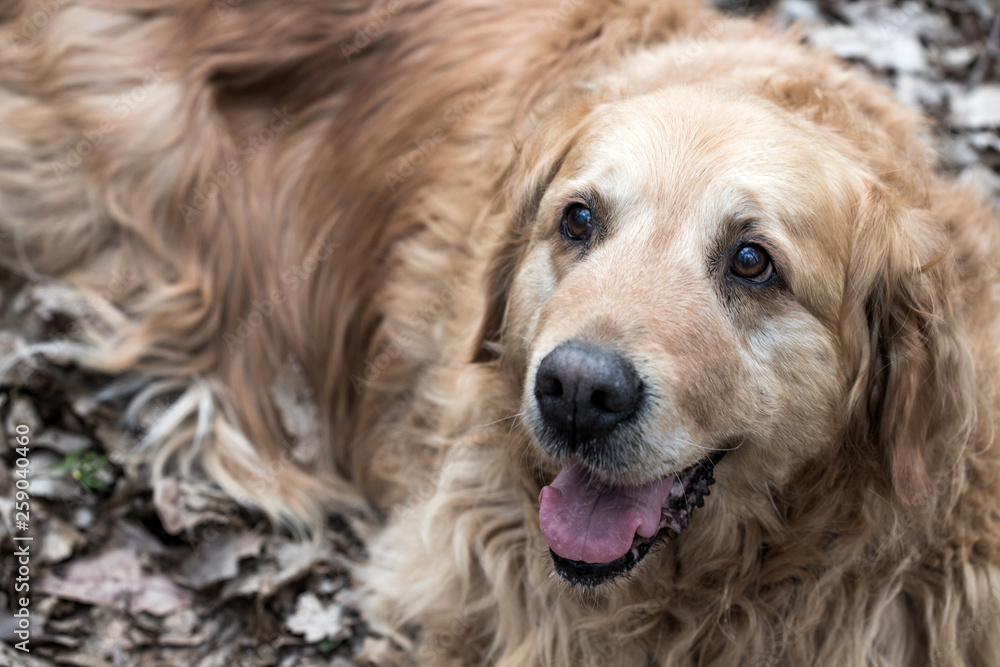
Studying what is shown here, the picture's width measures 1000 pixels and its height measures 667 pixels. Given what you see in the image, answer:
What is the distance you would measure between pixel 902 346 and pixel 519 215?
1.21 metres

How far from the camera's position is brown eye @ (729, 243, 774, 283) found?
2.46 m

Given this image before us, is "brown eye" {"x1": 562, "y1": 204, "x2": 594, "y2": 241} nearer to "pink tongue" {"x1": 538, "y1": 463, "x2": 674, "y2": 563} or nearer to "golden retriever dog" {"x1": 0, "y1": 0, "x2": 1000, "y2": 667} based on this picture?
"golden retriever dog" {"x1": 0, "y1": 0, "x2": 1000, "y2": 667}

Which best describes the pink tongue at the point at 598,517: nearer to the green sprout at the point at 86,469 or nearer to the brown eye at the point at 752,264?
the brown eye at the point at 752,264

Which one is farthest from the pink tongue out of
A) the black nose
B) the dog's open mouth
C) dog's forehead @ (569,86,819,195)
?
dog's forehead @ (569,86,819,195)

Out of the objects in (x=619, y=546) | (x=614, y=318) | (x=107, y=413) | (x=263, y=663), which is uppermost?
(x=614, y=318)

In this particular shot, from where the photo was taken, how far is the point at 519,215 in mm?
2973

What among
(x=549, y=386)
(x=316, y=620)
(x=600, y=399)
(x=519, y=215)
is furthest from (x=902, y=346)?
(x=316, y=620)

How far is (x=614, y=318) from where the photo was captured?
2270mm

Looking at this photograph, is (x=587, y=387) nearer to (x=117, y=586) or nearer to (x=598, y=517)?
(x=598, y=517)

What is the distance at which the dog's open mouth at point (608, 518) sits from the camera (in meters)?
2.48

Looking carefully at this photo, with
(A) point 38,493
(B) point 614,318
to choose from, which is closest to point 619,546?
(B) point 614,318

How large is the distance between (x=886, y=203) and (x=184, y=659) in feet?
9.24

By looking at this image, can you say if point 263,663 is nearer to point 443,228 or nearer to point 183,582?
point 183,582

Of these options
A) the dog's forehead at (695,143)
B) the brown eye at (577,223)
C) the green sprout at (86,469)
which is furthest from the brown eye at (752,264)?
the green sprout at (86,469)
